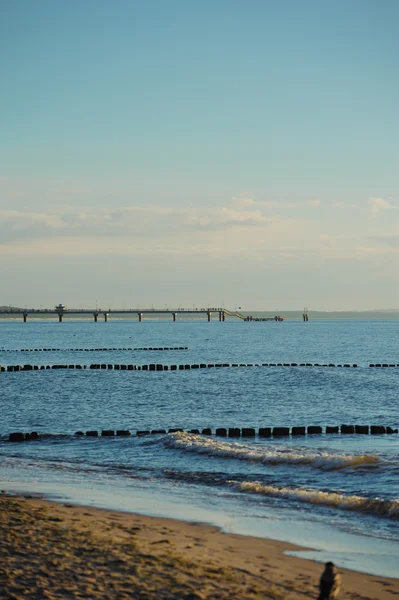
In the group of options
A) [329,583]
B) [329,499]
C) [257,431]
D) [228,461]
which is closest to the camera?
[329,583]

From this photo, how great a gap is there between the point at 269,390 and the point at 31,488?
3758 centimetres

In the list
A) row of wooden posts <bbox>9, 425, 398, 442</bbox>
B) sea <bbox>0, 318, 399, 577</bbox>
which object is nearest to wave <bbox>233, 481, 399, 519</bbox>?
sea <bbox>0, 318, 399, 577</bbox>

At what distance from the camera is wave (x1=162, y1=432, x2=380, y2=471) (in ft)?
79.3

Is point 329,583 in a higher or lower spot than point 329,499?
higher

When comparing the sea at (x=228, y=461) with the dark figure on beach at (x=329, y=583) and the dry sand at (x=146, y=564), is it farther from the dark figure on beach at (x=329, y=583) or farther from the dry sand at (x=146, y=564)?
the dark figure on beach at (x=329, y=583)

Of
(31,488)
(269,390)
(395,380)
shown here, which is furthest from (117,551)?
(395,380)

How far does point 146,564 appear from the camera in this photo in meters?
12.5

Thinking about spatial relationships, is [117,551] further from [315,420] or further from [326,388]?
[326,388]

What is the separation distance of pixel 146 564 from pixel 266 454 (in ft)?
45.4

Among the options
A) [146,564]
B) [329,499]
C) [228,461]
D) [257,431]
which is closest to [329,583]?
[146,564]

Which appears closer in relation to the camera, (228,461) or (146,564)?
(146,564)

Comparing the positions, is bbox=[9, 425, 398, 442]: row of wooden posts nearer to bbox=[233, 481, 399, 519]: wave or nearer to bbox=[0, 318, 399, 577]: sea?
bbox=[0, 318, 399, 577]: sea

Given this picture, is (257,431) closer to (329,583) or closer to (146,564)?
(146,564)

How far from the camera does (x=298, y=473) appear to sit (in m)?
23.3
